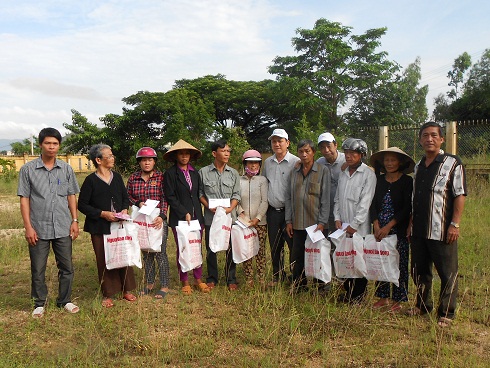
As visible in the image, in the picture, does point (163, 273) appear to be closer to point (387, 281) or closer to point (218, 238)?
point (218, 238)

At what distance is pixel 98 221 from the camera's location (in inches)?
164

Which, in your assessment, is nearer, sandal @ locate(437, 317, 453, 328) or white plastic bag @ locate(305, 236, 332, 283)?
sandal @ locate(437, 317, 453, 328)

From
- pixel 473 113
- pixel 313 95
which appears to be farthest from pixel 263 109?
pixel 473 113

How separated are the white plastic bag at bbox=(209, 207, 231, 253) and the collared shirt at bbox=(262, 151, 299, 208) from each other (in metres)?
0.54

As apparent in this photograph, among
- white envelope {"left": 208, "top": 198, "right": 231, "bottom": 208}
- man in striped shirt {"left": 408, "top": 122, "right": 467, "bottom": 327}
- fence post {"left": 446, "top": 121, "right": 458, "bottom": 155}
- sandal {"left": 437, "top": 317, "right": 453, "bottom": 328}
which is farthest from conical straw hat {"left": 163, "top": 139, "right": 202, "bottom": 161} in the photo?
fence post {"left": 446, "top": 121, "right": 458, "bottom": 155}

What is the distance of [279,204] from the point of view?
4.50 metres

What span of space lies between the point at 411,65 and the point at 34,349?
39.5 meters

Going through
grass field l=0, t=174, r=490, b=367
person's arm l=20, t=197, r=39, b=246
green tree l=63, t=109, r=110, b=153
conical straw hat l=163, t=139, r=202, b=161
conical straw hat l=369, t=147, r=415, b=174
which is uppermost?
green tree l=63, t=109, r=110, b=153

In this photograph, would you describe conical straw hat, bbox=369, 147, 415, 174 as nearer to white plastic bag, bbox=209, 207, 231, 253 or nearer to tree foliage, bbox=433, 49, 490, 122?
white plastic bag, bbox=209, 207, 231, 253

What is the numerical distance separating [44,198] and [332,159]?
9.36 feet

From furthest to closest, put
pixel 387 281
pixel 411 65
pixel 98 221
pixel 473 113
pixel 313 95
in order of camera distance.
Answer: pixel 411 65 → pixel 473 113 → pixel 313 95 → pixel 98 221 → pixel 387 281

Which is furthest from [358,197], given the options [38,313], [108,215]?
[38,313]

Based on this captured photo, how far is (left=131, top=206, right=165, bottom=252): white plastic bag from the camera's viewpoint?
4.32 m

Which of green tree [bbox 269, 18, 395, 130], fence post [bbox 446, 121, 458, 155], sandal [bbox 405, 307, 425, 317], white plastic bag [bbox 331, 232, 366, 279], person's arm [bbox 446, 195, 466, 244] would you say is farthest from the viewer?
green tree [bbox 269, 18, 395, 130]
